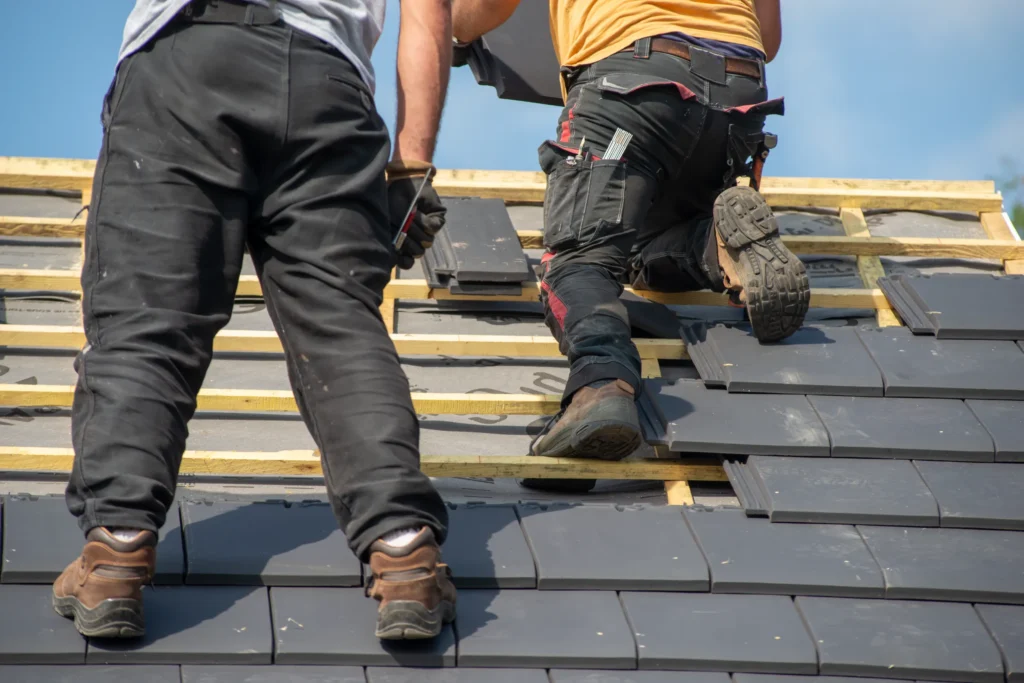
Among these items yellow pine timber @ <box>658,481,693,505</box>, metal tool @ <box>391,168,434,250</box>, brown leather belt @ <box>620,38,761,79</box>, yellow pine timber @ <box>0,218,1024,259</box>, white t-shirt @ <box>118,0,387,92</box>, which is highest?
white t-shirt @ <box>118,0,387,92</box>

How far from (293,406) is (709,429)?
115cm

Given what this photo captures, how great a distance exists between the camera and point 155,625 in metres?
2.23

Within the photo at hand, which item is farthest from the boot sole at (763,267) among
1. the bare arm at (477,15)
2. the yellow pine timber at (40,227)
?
the yellow pine timber at (40,227)

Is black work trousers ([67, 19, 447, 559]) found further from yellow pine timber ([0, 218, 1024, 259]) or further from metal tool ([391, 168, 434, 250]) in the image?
yellow pine timber ([0, 218, 1024, 259])

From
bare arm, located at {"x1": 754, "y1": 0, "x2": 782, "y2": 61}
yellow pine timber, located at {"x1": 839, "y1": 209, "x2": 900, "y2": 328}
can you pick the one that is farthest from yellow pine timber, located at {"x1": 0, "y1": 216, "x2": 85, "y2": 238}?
yellow pine timber, located at {"x1": 839, "y1": 209, "x2": 900, "y2": 328}

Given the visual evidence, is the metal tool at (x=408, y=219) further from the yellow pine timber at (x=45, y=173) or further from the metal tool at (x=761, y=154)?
the yellow pine timber at (x=45, y=173)

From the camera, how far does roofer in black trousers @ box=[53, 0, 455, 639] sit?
217 cm

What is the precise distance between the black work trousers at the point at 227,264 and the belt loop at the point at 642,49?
1335 millimetres

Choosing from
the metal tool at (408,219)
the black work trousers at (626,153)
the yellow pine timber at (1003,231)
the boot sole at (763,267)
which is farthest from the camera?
the yellow pine timber at (1003,231)

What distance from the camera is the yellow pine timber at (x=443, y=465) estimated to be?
2.85 metres

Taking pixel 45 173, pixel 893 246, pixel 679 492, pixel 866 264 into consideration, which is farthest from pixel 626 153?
pixel 45 173

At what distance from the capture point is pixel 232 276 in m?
2.38

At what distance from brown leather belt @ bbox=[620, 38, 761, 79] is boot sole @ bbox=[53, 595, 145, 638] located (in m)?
2.25

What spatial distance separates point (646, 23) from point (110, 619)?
237 cm
